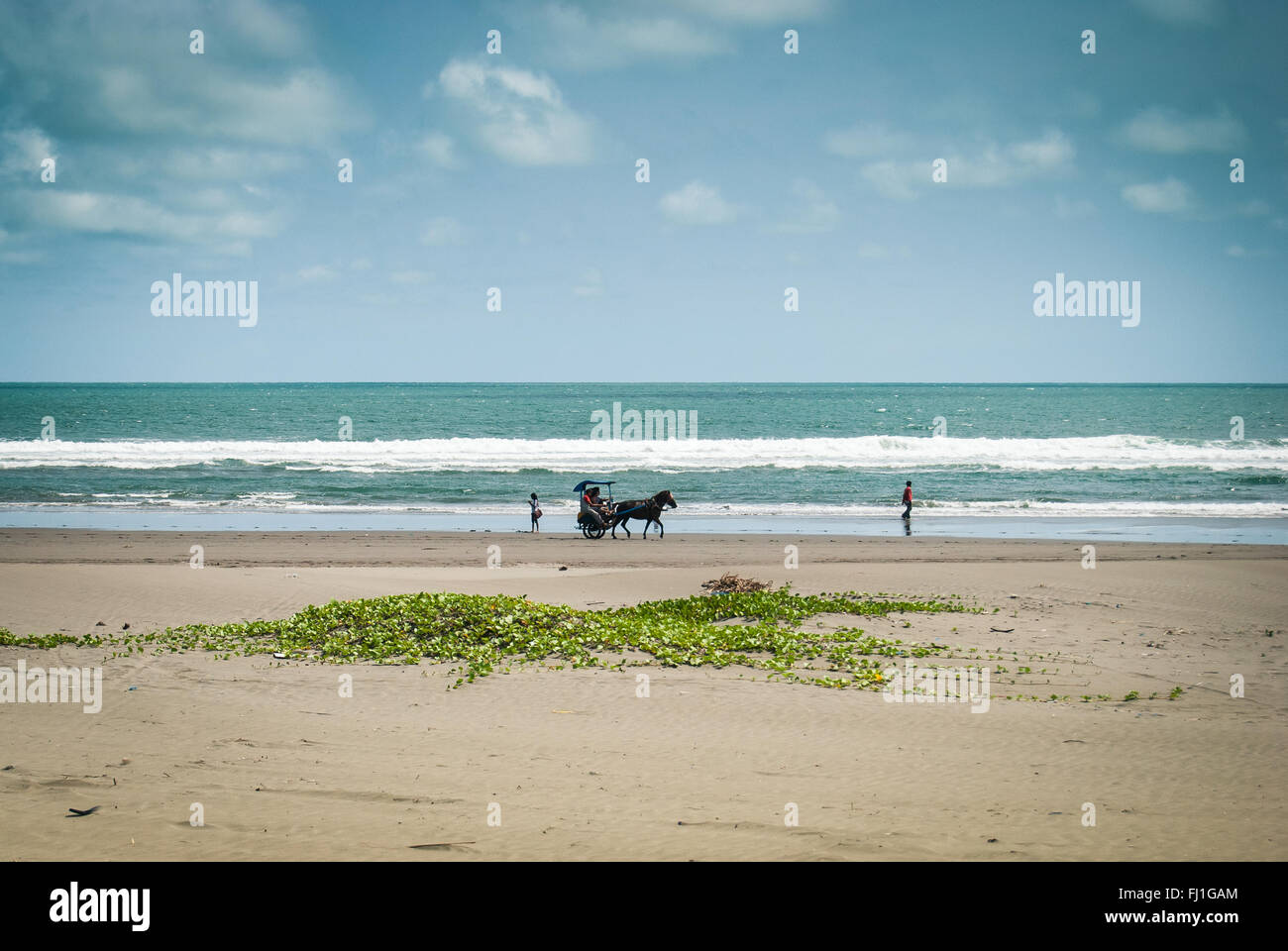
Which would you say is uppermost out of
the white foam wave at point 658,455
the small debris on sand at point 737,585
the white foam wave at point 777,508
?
the white foam wave at point 658,455

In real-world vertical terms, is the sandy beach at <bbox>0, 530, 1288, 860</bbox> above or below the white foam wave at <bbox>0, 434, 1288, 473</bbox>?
below

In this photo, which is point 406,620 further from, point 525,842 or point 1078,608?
point 1078,608

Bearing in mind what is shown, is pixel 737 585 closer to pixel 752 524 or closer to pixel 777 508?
pixel 752 524

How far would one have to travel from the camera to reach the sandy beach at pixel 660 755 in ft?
23.1


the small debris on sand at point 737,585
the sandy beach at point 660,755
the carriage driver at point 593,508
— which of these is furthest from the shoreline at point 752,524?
the sandy beach at point 660,755

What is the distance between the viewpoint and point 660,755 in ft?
30.1

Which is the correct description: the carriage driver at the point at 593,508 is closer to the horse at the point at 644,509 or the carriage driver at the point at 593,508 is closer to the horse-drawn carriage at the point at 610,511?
the horse-drawn carriage at the point at 610,511

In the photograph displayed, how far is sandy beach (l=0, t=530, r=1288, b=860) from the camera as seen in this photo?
277 inches

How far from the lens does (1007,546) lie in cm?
2698

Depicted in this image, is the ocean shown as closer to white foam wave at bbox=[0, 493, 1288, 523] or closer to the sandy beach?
white foam wave at bbox=[0, 493, 1288, 523]

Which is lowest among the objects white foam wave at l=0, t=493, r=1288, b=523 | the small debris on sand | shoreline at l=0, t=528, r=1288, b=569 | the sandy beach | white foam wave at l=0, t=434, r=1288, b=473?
the sandy beach

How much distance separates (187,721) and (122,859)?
3725 mm

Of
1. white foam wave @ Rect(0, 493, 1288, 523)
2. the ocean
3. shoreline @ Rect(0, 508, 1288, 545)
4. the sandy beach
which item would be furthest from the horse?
the sandy beach

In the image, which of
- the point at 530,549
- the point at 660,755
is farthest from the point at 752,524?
the point at 660,755
